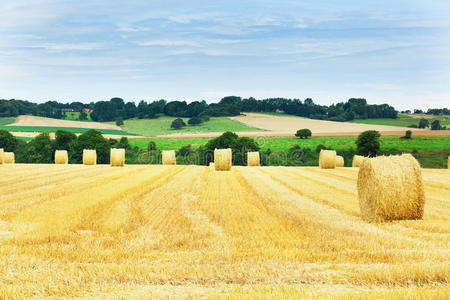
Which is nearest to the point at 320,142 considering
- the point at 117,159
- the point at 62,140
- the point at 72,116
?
the point at 62,140

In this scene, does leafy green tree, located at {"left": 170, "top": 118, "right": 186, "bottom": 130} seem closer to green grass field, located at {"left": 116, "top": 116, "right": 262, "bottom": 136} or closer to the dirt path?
green grass field, located at {"left": 116, "top": 116, "right": 262, "bottom": 136}

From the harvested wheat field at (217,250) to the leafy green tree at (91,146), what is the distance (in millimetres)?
40646

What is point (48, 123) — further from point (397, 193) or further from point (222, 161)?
point (397, 193)

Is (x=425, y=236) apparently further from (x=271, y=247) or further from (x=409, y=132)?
(x=409, y=132)

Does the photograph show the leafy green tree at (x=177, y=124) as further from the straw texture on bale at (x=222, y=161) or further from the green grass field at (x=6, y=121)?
the straw texture on bale at (x=222, y=161)

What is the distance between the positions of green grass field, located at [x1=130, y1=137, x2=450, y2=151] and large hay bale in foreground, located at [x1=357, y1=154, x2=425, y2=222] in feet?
142

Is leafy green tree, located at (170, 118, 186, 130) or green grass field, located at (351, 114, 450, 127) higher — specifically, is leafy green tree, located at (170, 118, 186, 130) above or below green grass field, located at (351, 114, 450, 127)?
below

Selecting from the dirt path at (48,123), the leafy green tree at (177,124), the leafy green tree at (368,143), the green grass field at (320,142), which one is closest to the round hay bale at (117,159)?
the green grass field at (320,142)

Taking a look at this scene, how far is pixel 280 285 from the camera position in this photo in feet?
16.1

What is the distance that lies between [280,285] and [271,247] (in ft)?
5.52

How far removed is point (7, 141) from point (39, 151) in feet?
23.3

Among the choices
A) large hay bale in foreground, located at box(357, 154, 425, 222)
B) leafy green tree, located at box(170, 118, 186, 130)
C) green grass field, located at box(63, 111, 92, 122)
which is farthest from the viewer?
green grass field, located at box(63, 111, 92, 122)

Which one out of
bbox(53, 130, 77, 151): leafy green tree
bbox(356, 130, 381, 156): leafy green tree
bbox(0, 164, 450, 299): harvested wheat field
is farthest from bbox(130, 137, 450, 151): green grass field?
bbox(0, 164, 450, 299): harvested wheat field

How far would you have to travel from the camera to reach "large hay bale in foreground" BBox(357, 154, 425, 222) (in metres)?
9.09
